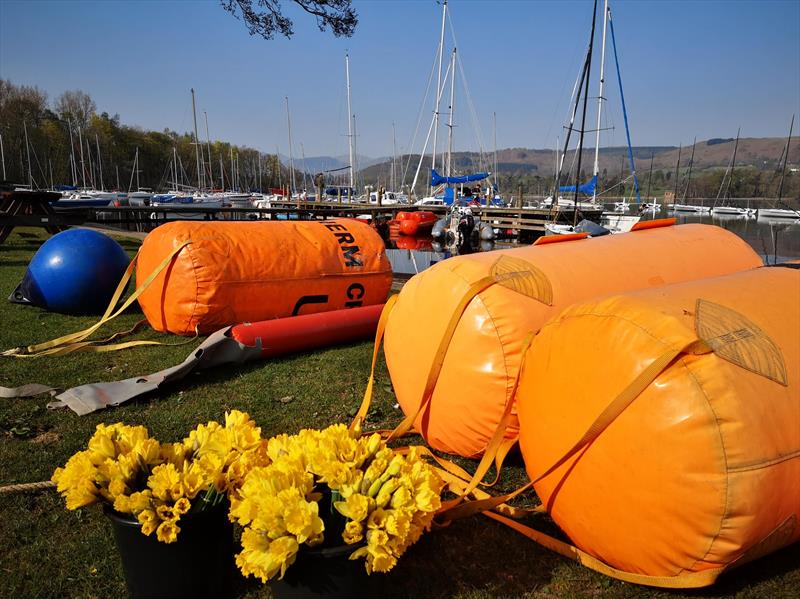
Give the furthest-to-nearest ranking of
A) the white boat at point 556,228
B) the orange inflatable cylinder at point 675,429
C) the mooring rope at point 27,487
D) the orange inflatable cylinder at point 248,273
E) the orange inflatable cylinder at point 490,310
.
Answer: the white boat at point 556,228
the orange inflatable cylinder at point 248,273
the orange inflatable cylinder at point 490,310
the mooring rope at point 27,487
the orange inflatable cylinder at point 675,429

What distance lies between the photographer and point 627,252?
4.43 meters

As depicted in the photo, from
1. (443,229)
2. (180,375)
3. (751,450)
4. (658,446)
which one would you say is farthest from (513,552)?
(443,229)

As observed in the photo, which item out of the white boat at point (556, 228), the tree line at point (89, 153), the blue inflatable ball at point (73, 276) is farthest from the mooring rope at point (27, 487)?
the tree line at point (89, 153)

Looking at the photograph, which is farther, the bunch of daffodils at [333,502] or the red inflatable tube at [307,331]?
the red inflatable tube at [307,331]

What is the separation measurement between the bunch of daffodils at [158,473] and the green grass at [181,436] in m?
0.65

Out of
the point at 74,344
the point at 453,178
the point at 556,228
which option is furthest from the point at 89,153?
the point at 74,344

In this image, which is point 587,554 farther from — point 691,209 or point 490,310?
point 691,209

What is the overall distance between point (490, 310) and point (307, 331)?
3.44 metres

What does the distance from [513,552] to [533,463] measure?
53 cm

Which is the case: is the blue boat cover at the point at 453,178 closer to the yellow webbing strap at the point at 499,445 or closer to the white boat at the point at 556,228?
the white boat at the point at 556,228

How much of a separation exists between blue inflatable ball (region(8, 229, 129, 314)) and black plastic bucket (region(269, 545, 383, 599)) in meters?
7.53

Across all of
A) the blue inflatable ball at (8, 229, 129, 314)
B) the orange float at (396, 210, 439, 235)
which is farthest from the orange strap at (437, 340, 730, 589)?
the orange float at (396, 210, 439, 235)

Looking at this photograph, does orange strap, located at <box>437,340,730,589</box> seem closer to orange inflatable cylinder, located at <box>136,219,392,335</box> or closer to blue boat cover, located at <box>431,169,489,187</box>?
orange inflatable cylinder, located at <box>136,219,392,335</box>

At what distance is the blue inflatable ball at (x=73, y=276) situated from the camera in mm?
8203
